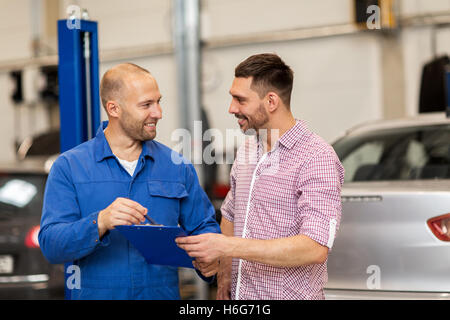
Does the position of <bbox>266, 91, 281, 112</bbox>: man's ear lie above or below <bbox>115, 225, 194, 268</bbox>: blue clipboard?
above

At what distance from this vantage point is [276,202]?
2.16 m

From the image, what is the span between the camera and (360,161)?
384cm

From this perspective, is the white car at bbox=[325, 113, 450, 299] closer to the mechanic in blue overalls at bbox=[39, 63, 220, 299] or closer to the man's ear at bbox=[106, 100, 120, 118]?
the mechanic in blue overalls at bbox=[39, 63, 220, 299]

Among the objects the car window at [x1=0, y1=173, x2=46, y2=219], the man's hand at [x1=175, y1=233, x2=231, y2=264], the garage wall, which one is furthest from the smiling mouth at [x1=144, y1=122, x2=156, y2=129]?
the garage wall

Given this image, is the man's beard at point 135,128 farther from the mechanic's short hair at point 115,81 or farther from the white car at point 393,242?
the white car at point 393,242

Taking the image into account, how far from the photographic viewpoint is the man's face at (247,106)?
217cm

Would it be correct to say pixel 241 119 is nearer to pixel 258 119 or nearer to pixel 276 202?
pixel 258 119

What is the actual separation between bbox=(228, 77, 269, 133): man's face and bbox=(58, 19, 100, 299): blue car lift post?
2.28 ft

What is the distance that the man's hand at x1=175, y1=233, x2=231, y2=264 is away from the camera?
6.46 feet

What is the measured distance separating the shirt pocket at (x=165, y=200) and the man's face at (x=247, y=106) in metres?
0.32

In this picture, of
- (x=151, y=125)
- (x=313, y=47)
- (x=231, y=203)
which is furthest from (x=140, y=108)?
(x=313, y=47)

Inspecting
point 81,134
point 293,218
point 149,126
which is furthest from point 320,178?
point 81,134
